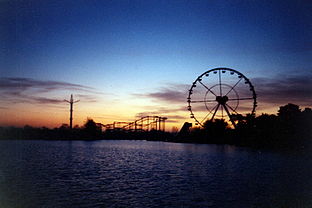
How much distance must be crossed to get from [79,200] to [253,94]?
2077 inches

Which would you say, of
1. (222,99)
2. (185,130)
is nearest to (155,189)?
(222,99)

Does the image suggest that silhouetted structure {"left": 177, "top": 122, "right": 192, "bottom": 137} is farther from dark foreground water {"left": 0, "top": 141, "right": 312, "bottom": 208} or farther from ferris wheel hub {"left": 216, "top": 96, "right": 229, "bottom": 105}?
dark foreground water {"left": 0, "top": 141, "right": 312, "bottom": 208}

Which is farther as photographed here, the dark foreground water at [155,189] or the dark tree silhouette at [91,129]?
the dark tree silhouette at [91,129]

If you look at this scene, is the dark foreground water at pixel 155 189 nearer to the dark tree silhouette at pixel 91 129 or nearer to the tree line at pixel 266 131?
the tree line at pixel 266 131

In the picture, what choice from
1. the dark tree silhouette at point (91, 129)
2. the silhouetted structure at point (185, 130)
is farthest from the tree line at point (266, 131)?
the dark tree silhouette at point (91, 129)

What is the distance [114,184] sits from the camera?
20.3 m

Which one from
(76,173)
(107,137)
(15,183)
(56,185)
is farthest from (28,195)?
(107,137)

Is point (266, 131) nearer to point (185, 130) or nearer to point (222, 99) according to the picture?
point (222, 99)

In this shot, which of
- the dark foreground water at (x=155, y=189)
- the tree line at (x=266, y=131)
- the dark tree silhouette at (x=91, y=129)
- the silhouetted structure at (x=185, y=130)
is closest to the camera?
the dark foreground water at (x=155, y=189)

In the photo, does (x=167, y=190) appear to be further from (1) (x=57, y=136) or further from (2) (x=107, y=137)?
(2) (x=107, y=137)

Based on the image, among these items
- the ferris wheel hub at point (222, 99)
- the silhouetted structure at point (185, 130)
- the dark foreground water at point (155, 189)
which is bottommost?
the dark foreground water at point (155, 189)

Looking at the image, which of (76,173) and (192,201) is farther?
(76,173)

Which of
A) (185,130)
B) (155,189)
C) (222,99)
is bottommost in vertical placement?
(155,189)

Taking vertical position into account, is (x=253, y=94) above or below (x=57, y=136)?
above
